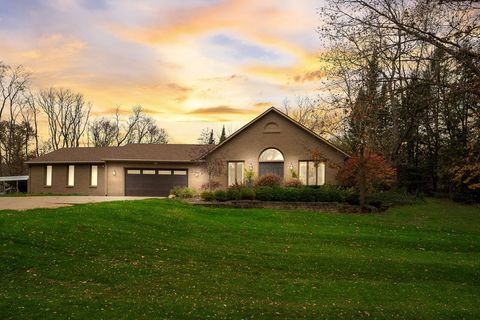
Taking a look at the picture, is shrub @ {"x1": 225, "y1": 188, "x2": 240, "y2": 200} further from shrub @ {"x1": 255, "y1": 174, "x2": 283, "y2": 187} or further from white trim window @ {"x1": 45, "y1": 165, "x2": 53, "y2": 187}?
white trim window @ {"x1": 45, "y1": 165, "x2": 53, "y2": 187}

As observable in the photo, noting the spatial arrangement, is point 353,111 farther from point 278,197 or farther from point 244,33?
point 278,197

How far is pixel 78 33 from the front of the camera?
2077 cm

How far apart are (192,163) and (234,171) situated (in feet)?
14.0

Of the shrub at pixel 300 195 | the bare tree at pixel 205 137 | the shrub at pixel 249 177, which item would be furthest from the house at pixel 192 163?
the bare tree at pixel 205 137

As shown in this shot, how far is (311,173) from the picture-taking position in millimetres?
29688

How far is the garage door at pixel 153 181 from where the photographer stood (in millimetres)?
33688

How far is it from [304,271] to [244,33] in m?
13.0

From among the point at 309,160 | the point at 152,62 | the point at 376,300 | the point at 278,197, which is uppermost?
the point at 152,62

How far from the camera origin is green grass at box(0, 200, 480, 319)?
8.10 metres

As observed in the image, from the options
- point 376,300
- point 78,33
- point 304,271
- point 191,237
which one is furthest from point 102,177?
point 376,300

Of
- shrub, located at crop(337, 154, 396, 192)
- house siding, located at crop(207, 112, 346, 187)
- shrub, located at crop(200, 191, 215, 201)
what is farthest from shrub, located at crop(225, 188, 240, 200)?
shrub, located at crop(337, 154, 396, 192)

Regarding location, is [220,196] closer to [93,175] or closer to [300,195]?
[300,195]

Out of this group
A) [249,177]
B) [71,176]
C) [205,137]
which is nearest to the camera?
[249,177]

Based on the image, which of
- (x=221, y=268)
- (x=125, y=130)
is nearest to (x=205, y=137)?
(x=125, y=130)
